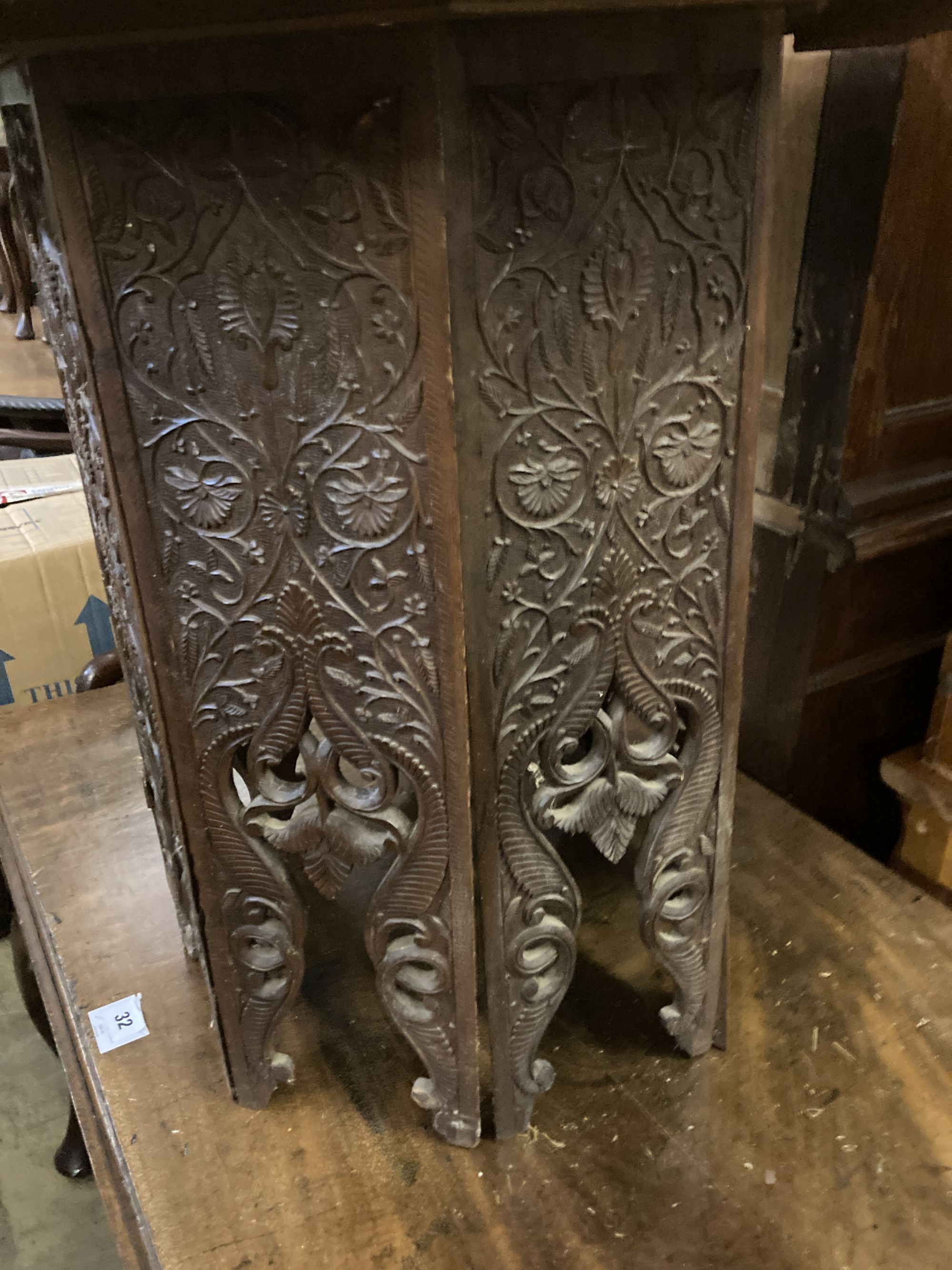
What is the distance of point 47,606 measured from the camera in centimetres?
139

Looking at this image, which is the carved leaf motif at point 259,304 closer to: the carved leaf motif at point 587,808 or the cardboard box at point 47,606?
the carved leaf motif at point 587,808

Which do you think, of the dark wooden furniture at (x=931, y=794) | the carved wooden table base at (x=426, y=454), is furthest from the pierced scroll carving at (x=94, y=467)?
the dark wooden furniture at (x=931, y=794)

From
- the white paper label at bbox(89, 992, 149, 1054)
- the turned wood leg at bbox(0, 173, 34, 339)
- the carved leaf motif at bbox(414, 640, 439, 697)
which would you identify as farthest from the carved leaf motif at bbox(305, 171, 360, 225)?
the turned wood leg at bbox(0, 173, 34, 339)

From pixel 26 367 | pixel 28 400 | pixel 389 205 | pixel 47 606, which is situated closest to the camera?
pixel 389 205

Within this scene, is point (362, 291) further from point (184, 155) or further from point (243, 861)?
point (243, 861)

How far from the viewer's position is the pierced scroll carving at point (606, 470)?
54 centimetres

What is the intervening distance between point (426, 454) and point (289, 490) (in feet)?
0.31

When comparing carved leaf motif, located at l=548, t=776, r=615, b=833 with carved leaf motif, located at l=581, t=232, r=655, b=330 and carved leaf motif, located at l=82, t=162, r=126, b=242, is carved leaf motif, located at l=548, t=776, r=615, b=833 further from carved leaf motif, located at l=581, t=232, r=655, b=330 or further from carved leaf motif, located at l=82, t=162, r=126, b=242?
carved leaf motif, located at l=82, t=162, r=126, b=242

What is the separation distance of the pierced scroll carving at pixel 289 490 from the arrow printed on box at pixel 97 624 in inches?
31.6

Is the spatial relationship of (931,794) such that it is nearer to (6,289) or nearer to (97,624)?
(97,624)

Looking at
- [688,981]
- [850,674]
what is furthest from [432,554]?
[850,674]

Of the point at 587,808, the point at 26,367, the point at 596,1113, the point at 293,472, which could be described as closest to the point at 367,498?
the point at 293,472

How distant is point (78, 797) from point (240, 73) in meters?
0.92

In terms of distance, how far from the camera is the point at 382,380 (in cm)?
55
